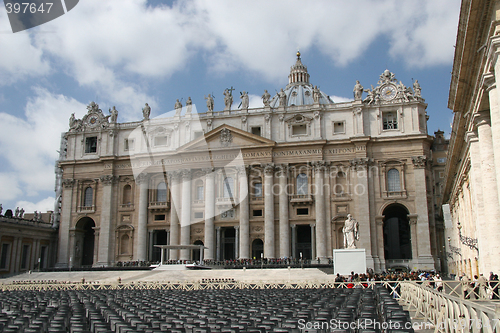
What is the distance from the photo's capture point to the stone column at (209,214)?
58.6 meters

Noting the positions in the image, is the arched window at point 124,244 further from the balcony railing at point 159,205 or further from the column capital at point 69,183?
the column capital at point 69,183

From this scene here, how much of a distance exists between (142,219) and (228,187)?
40.6 ft

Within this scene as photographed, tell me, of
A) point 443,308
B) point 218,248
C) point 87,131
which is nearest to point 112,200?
point 87,131

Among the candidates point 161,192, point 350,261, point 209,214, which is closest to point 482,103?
point 350,261

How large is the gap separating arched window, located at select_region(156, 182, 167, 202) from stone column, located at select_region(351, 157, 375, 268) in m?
25.1

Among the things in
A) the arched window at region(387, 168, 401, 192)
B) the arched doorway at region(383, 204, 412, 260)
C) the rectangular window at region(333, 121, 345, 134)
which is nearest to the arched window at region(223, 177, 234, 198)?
the rectangular window at region(333, 121, 345, 134)

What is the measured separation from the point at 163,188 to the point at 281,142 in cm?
1747

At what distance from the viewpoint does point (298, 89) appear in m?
97.6

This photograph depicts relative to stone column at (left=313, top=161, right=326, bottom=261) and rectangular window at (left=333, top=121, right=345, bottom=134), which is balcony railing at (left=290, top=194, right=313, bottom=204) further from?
rectangular window at (left=333, top=121, right=345, bottom=134)

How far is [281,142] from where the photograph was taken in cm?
5934

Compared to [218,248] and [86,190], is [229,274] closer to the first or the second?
[218,248]

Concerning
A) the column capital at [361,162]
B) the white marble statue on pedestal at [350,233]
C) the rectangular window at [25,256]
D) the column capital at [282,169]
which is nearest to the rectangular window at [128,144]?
the rectangular window at [25,256]

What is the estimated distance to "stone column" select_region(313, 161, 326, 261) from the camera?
182 feet

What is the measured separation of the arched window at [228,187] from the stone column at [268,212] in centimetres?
473
